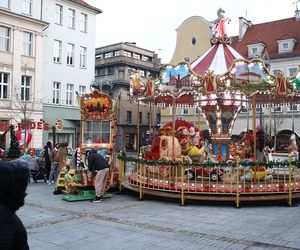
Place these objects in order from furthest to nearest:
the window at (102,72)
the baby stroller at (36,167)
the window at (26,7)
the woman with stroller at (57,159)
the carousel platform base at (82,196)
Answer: the window at (102,72) → the window at (26,7) → the baby stroller at (36,167) → the woman with stroller at (57,159) → the carousel platform base at (82,196)

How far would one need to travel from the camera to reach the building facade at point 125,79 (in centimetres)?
4875

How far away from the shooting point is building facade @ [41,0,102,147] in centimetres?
3500

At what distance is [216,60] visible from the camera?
14430 mm

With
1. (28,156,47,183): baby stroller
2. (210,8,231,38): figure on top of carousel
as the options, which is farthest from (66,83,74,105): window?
(210,8,231,38): figure on top of carousel

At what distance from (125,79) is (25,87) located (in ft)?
64.5

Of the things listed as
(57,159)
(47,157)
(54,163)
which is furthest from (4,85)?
(57,159)

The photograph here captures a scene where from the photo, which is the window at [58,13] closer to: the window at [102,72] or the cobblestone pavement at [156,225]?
the window at [102,72]

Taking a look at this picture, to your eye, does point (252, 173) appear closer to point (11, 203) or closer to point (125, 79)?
point (11, 203)

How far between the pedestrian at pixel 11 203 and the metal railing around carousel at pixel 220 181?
27.7ft

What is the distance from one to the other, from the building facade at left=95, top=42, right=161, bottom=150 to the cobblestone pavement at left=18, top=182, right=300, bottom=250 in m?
35.3

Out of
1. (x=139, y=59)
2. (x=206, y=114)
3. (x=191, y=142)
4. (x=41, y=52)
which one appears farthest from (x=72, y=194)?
(x=139, y=59)

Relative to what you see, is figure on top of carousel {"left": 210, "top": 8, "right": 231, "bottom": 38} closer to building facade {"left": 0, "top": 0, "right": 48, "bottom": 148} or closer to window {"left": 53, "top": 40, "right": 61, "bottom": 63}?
building facade {"left": 0, "top": 0, "right": 48, "bottom": 148}

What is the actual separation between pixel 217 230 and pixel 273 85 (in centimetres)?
572

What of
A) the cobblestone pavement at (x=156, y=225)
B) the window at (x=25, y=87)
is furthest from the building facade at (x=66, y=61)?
the cobblestone pavement at (x=156, y=225)
